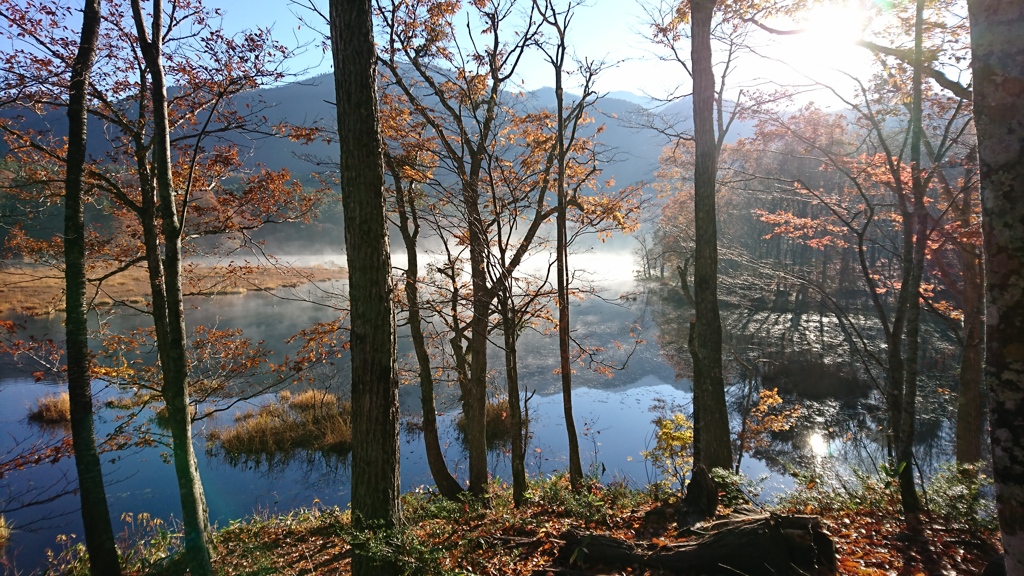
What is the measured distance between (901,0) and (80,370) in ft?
36.3

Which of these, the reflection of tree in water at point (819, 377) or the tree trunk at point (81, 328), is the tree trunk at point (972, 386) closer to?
the reflection of tree in water at point (819, 377)

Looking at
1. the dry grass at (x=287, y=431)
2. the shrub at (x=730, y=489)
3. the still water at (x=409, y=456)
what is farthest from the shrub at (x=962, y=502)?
the dry grass at (x=287, y=431)

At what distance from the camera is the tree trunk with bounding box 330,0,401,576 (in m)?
3.63

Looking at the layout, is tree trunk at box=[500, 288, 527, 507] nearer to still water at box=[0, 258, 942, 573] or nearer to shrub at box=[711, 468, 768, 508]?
shrub at box=[711, 468, 768, 508]

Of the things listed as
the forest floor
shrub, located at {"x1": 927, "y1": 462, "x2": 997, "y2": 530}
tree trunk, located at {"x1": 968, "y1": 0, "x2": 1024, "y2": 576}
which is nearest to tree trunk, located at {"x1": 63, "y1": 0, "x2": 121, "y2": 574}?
the forest floor

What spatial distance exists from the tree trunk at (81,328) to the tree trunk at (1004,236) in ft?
22.5

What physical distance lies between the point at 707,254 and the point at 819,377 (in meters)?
13.7

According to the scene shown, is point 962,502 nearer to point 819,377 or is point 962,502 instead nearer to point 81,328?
point 81,328

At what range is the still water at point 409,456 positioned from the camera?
9289 mm

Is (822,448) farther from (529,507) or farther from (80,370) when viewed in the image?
(80,370)

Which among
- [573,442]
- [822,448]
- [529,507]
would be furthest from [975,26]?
[822,448]

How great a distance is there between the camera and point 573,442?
7141 mm

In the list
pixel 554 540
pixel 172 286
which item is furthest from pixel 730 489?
pixel 172 286

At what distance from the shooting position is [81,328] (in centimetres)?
488
